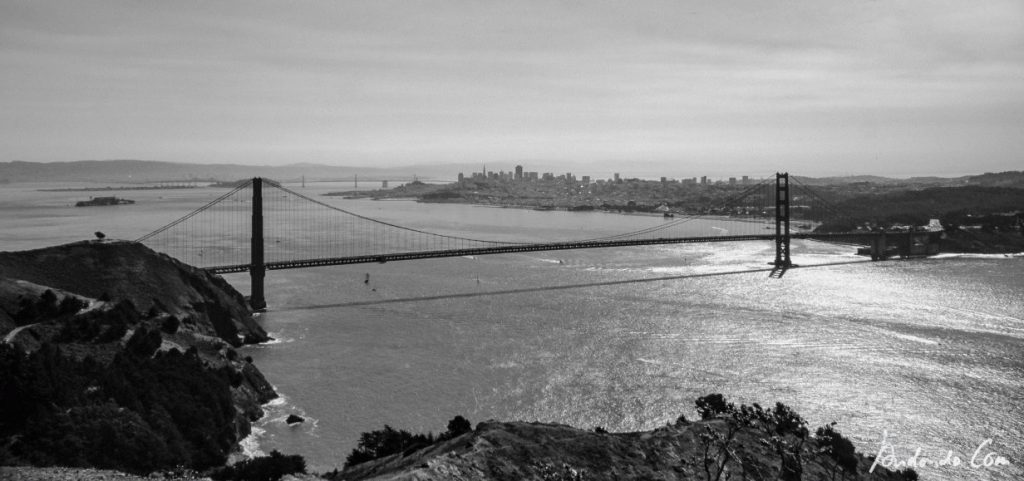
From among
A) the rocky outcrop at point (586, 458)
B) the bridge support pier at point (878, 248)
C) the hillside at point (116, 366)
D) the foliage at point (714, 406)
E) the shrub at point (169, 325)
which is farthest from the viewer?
the bridge support pier at point (878, 248)

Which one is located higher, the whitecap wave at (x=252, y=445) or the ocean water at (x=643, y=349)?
the ocean water at (x=643, y=349)

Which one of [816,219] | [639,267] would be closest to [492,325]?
[639,267]

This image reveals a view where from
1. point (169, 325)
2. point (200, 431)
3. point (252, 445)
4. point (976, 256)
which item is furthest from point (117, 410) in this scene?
point (976, 256)

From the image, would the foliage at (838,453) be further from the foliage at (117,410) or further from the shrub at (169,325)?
the shrub at (169,325)

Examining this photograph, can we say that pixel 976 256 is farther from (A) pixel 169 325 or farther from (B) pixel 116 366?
(B) pixel 116 366

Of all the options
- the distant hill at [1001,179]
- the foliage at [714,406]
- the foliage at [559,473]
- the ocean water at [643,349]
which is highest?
the distant hill at [1001,179]

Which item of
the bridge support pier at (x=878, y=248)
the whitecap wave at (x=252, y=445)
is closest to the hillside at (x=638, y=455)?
the whitecap wave at (x=252, y=445)
